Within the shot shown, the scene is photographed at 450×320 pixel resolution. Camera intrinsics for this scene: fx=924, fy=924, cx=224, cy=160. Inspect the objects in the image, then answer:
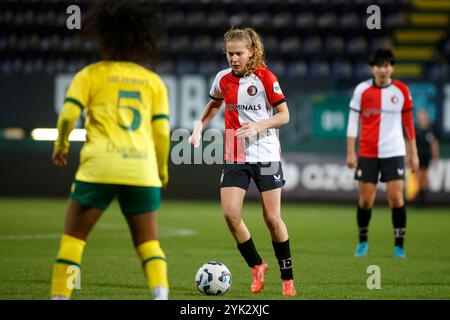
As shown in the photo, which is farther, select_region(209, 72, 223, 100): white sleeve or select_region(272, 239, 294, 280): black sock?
select_region(209, 72, 223, 100): white sleeve

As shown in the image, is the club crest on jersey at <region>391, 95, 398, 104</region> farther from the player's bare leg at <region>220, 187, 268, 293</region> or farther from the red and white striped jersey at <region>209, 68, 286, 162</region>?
the player's bare leg at <region>220, 187, 268, 293</region>

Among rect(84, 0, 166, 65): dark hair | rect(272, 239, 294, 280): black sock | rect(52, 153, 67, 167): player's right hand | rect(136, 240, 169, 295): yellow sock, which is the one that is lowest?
rect(272, 239, 294, 280): black sock

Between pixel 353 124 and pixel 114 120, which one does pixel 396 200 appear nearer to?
pixel 353 124

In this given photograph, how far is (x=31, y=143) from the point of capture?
20500mm

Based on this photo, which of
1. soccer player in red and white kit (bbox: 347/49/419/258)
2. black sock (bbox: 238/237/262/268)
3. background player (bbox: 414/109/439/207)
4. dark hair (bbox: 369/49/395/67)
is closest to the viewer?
black sock (bbox: 238/237/262/268)

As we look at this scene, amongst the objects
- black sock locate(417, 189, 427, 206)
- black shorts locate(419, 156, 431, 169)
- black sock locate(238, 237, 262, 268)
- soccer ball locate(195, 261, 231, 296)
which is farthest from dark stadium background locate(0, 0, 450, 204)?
soccer ball locate(195, 261, 231, 296)

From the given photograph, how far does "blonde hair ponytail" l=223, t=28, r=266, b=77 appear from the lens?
22.8 feet

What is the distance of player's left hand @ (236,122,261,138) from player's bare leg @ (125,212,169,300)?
4.93 ft

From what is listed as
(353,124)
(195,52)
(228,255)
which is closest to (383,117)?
(353,124)

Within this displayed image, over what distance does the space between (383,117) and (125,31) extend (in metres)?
5.53
